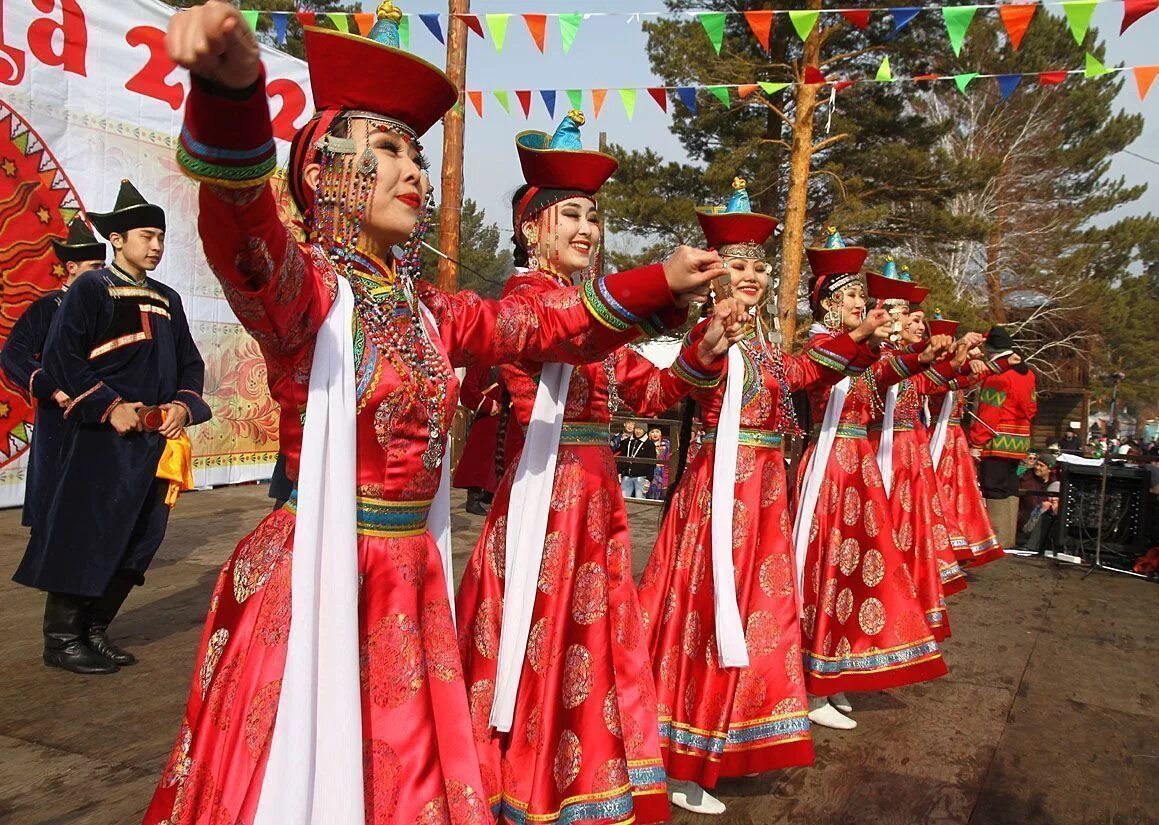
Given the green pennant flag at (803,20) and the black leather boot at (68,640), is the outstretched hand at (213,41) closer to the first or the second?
the black leather boot at (68,640)

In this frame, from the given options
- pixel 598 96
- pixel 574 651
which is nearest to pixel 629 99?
pixel 598 96

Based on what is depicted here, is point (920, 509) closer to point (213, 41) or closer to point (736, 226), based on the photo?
point (736, 226)

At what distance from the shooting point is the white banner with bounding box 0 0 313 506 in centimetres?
743

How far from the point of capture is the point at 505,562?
106 inches

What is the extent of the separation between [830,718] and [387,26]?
3.33 metres

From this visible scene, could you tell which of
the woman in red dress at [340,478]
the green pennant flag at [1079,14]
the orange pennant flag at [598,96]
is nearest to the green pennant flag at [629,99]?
the orange pennant flag at [598,96]

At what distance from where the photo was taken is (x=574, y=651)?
2.56 metres

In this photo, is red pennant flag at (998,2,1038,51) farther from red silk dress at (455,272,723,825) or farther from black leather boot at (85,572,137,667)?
black leather boot at (85,572,137,667)

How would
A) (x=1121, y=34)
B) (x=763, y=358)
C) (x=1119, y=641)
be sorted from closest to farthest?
1. (x=763, y=358)
2. (x=1119, y=641)
3. (x=1121, y=34)

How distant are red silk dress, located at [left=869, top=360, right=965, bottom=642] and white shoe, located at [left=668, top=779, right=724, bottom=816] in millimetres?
2136

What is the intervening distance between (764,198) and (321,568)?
53.9 feet

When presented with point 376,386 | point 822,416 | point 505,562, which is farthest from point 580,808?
point 822,416

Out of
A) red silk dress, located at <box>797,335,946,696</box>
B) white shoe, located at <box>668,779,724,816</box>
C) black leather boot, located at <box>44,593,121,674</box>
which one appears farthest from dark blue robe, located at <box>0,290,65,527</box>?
red silk dress, located at <box>797,335,946,696</box>

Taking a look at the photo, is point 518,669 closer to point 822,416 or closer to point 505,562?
point 505,562
